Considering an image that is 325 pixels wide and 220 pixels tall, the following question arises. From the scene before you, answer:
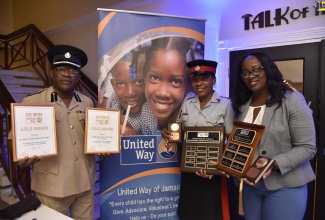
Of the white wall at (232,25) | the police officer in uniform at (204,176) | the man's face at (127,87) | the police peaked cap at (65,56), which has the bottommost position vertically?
the police officer in uniform at (204,176)

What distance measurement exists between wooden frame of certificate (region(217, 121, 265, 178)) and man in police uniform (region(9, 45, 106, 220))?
929mm

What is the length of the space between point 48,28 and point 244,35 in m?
4.33

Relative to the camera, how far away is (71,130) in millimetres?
1571

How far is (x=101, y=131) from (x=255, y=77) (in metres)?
1.04

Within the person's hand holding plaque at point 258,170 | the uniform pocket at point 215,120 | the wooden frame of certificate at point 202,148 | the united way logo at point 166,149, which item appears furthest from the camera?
the united way logo at point 166,149

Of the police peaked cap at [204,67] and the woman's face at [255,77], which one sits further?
the police peaked cap at [204,67]

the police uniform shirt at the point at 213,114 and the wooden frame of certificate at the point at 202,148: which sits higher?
the police uniform shirt at the point at 213,114

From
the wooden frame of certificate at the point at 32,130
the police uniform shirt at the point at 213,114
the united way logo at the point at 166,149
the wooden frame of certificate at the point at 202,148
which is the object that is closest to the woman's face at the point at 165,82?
the united way logo at the point at 166,149

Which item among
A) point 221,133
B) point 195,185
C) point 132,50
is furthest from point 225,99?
point 132,50

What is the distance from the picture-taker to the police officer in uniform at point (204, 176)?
5.43ft

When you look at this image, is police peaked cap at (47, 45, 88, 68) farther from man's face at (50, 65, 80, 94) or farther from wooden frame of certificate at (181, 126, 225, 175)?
wooden frame of certificate at (181, 126, 225, 175)

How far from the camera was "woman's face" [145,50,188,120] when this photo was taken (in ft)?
6.86

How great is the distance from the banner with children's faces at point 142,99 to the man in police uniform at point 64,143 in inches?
16.8

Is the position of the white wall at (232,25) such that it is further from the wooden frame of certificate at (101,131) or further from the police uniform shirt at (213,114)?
the wooden frame of certificate at (101,131)
